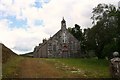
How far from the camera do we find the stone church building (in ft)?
287

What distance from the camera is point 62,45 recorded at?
291 ft

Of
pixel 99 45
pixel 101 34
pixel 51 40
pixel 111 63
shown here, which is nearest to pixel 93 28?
pixel 101 34

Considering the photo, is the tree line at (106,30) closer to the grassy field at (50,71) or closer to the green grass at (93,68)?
the green grass at (93,68)

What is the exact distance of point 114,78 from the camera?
51.6ft

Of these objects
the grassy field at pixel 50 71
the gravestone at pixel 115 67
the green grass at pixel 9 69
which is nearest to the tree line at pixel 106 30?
the grassy field at pixel 50 71

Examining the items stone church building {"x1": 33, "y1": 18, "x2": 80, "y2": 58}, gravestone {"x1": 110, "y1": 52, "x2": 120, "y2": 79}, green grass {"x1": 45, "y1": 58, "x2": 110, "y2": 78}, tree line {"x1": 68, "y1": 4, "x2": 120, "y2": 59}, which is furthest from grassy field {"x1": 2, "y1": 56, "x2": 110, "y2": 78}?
stone church building {"x1": 33, "y1": 18, "x2": 80, "y2": 58}

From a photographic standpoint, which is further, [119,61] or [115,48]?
[115,48]

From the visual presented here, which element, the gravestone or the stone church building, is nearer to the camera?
the gravestone

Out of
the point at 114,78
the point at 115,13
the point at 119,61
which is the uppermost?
the point at 115,13

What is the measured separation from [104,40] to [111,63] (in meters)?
33.3

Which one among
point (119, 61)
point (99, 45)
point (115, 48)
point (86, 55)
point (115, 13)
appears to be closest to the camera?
point (119, 61)

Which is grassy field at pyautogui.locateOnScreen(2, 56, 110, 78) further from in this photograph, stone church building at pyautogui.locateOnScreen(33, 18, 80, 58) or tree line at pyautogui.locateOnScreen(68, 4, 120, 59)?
stone church building at pyautogui.locateOnScreen(33, 18, 80, 58)

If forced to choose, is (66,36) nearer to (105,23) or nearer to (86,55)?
(86,55)

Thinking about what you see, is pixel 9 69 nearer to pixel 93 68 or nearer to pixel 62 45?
pixel 93 68
